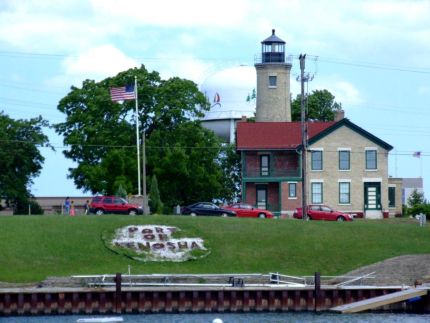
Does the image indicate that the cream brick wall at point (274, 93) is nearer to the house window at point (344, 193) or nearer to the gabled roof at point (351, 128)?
the gabled roof at point (351, 128)

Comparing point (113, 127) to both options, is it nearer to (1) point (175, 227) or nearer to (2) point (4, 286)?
(1) point (175, 227)

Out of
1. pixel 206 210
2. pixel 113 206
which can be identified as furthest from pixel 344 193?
pixel 113 206

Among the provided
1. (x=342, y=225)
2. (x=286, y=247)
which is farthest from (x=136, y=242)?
(x=342, y=225)

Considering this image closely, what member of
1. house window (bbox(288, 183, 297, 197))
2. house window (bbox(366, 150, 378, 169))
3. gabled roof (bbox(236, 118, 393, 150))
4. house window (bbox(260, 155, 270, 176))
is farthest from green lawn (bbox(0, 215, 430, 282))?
house window (bbox(260, 155, 270, 176))

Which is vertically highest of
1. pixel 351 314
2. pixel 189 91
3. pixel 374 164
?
pixel 189 91

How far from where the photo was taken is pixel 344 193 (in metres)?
99.9

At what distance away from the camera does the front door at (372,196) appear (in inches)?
3917

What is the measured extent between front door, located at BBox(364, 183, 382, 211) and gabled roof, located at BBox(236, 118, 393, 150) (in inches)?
130

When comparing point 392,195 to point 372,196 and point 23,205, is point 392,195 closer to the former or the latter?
point 372,196

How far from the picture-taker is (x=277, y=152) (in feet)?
333

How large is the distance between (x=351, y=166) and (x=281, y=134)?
663cm

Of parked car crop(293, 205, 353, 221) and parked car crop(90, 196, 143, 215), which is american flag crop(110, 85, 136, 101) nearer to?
parked car crop(90, 196, 143, 215)

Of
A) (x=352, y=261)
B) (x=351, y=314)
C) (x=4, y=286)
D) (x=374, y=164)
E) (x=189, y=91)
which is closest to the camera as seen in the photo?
(x=351, y=314)

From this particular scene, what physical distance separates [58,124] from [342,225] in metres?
36.3
